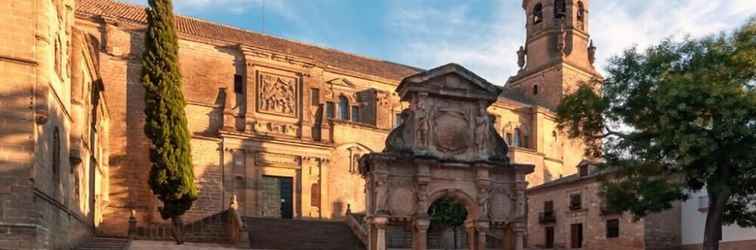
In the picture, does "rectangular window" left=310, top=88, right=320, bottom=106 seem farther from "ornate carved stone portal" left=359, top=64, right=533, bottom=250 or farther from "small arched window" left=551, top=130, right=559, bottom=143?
"small arched window" left=551, top=130, right=559, bottom=143

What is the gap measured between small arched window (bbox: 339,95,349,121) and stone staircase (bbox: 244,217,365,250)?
898 cm

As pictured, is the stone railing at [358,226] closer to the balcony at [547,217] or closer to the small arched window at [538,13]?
the balcony at [547,217]

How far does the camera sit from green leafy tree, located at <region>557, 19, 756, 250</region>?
1819 centimetres

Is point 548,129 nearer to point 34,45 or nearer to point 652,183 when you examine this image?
point 652,183

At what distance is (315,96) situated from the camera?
1442 inches

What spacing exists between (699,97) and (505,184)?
611 cm

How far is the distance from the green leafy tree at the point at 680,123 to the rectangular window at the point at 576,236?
14689 millimetres

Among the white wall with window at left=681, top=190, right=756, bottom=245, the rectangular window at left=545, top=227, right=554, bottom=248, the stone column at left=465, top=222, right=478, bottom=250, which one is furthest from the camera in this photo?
the rectangular window at left=545, top=227, right=554, bottom=248

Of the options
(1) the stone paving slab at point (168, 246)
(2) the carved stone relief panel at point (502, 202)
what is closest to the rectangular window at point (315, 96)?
(1) the stone paving slab at point (168, 246)

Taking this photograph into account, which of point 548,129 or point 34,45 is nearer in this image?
point 34,45

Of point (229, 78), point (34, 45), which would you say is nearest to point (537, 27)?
point (229, 78)

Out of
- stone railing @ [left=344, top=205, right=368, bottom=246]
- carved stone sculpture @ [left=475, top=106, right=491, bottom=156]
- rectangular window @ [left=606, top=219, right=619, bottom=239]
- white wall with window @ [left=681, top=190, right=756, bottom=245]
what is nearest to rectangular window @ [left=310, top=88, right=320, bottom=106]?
stone railing @ [left=344, top=205, right=368, bottom=246]

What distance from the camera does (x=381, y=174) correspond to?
63.1 feet

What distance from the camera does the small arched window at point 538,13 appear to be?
5028 centimetres
